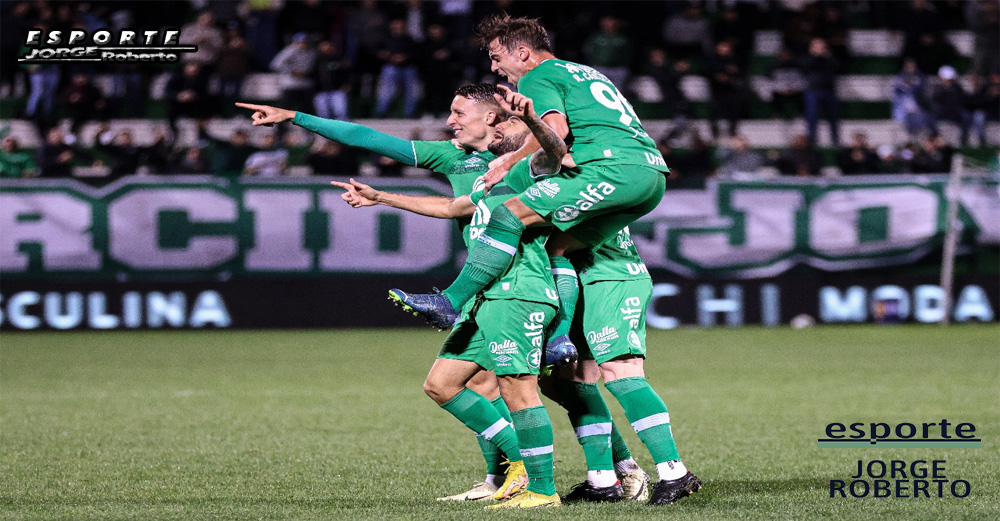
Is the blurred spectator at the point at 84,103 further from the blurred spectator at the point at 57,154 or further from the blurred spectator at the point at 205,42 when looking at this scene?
the blurred spectator at the point at 205,42

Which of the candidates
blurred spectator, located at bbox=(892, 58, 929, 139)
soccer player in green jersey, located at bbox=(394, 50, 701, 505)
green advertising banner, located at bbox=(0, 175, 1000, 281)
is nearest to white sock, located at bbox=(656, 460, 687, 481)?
soccer player in green jersey, located at bbox=(394, 50, 701, 505)

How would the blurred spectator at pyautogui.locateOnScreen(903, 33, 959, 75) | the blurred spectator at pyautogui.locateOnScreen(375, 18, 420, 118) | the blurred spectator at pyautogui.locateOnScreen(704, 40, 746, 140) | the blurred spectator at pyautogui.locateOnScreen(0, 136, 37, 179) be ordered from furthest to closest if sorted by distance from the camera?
the blurred spectator at pyautogui.locateOnScreen(903, 33, 959, 75), the blurred spectator at pyautogui.locateOnScreen(704, 40, 746, 140), the blurred spectator at pyautogui.locateOnScreen(375, 18, 420, 118), the blurred spectator at pyautogui.locateOnScreen(0, 136, 37, 179)

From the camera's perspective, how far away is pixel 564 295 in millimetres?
5672

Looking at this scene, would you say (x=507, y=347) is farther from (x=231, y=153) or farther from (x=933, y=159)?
(x=933, y=159)

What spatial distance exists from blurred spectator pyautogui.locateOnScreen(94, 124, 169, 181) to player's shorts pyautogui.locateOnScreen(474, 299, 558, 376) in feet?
38.1

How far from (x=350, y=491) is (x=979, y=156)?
1605cm

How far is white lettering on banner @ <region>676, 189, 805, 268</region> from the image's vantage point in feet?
54.6

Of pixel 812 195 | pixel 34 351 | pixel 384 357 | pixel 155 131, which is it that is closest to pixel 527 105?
pixel 384 357

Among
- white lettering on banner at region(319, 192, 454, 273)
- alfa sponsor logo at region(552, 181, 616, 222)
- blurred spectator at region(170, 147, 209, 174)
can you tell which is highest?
alfa sponsor logo at region(552, 181, 616, 222)

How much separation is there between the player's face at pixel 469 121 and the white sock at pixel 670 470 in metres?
1.75

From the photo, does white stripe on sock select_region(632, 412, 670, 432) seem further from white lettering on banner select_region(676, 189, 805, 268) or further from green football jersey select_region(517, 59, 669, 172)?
white lettering on banner select_region(676, 189, 805, 268)

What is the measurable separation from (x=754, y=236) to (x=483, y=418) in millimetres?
11430

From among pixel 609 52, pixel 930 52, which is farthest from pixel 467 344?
pixel 930 52

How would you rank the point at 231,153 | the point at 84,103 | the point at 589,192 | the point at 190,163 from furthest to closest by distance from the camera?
1. the point at 84,103
2. the point at 231,153
3. the point at 190,163
4. the point at 589,192
